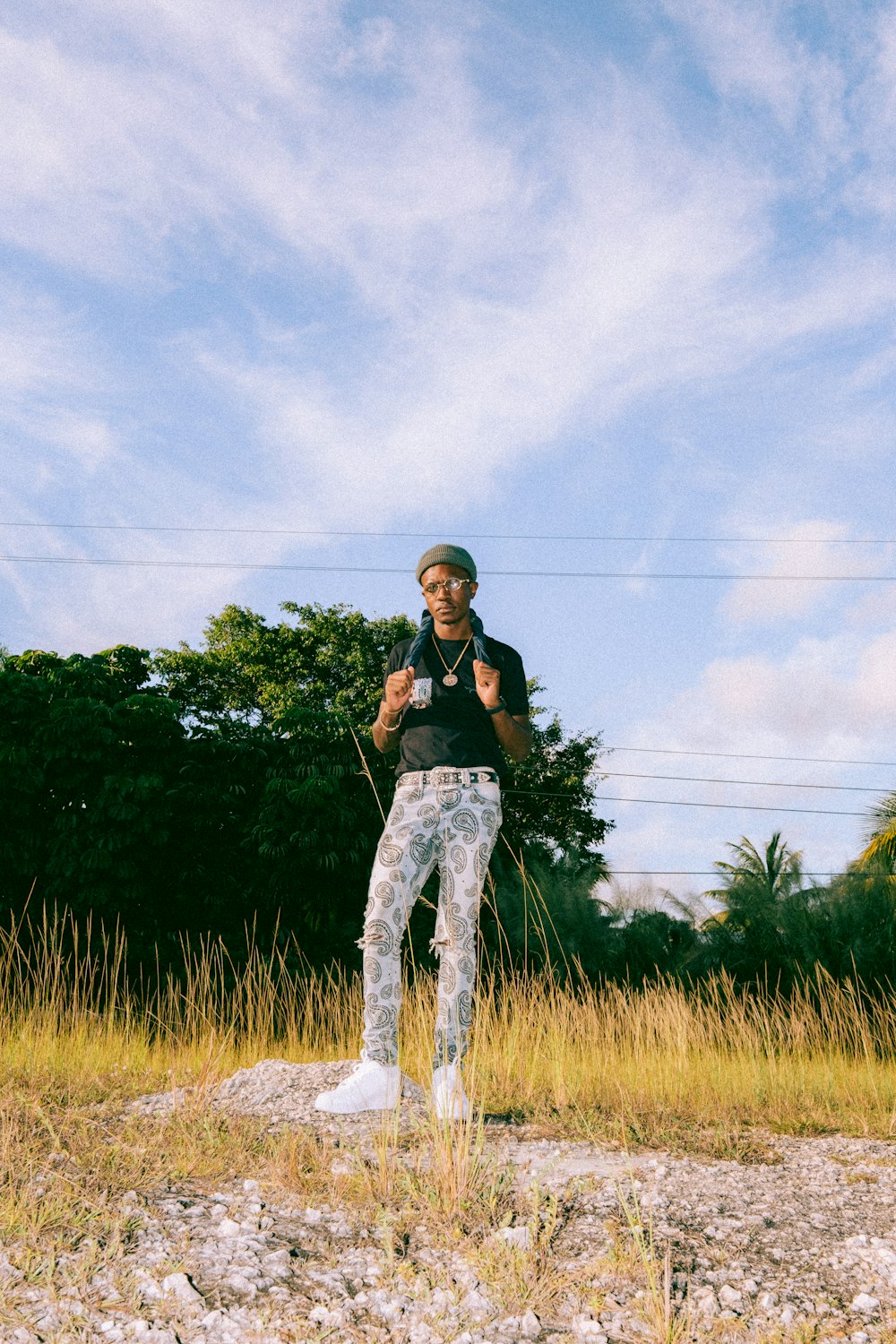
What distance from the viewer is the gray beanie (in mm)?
3850

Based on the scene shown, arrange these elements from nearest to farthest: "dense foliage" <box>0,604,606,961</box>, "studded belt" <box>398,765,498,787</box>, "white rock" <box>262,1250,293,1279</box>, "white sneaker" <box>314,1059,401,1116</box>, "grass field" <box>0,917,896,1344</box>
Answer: "white rock" <box>262,1250,293,1279</box> < "grass field" <box>0,917,896,1344</box> < "white sneaker" <box>314,1059,401,1116</box> < "studded belt" <box>398,765,498,787</box> < "dense foliage" <box>0,604,606,961</box>

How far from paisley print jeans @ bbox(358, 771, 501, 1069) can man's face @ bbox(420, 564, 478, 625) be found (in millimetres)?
612

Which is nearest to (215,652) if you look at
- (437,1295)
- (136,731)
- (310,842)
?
(136,731)

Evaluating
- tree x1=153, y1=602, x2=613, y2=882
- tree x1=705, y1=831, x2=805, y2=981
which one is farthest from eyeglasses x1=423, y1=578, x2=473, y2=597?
tree x1=153, y1=602, x2=613, y2=882

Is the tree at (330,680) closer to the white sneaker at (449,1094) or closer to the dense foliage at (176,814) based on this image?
the dense foliage at (176,814)

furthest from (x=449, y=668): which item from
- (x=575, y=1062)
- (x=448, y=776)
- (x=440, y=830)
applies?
(x=575, y=1062)

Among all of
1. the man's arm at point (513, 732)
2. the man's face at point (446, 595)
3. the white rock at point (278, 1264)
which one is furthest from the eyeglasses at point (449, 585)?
the white rock at point (278, 1264)

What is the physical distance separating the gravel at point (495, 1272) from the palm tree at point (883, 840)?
17262mm

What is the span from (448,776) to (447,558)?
816mm

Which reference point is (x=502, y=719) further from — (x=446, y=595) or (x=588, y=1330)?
(x=588, y=1330)

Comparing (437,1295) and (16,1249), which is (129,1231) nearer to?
(16,1249)

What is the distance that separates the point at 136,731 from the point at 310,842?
2.79m

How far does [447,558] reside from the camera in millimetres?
3844

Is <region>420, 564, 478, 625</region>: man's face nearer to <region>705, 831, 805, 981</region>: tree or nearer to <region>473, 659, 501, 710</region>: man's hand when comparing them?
<region>473, 659, 501, 710</region>: man's hand
